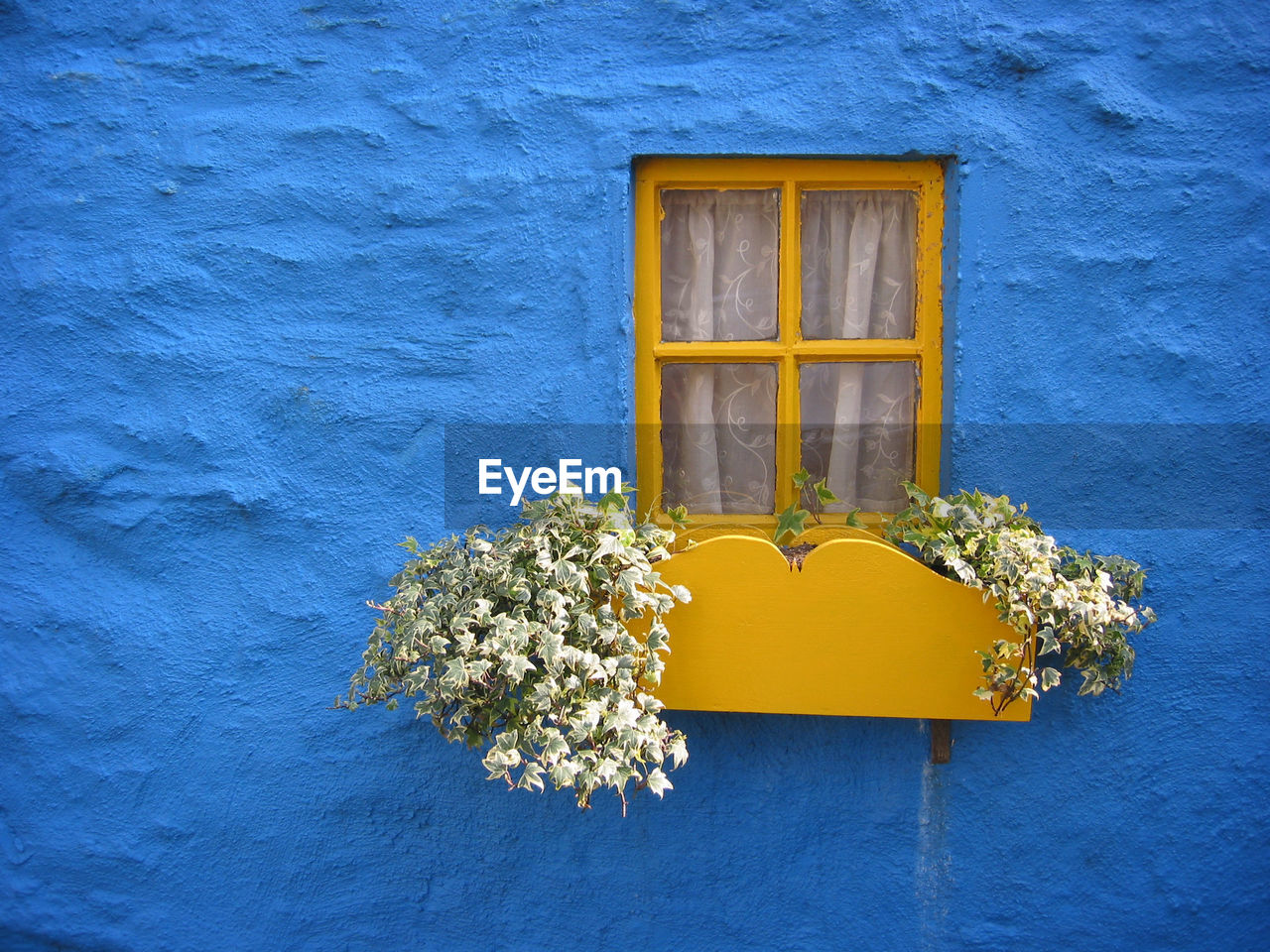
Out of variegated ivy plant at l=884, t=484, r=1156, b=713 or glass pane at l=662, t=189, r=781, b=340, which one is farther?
glass pane at l=662, t=189, r=781, b=340

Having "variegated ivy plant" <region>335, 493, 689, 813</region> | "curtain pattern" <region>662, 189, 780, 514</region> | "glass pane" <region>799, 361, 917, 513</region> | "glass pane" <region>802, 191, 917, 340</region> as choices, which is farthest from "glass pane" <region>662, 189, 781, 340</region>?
"variegated ivy plant" <region>335, 493, 689, 813</region>

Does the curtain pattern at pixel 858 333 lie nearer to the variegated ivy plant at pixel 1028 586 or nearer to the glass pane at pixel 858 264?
the glass pane at pixel 858 264

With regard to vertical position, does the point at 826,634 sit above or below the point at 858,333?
below

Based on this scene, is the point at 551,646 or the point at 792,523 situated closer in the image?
the point at 551,646

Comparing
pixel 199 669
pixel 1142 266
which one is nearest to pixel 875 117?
pixel 1142 266

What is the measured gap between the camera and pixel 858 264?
7.52 feet

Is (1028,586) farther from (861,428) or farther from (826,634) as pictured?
(861,428)

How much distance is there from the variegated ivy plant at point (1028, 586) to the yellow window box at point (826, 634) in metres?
0.06

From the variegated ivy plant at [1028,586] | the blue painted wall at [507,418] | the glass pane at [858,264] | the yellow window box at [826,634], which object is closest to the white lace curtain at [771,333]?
the glass pane at [858,264]

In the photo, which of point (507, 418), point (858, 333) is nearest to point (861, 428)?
point (858, 333)

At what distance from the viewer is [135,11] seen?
2.19 metres

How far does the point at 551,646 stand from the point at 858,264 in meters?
1.31

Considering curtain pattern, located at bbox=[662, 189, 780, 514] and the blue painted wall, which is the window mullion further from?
the blue painted wall

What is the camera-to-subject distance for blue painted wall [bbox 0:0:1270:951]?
213 cm
